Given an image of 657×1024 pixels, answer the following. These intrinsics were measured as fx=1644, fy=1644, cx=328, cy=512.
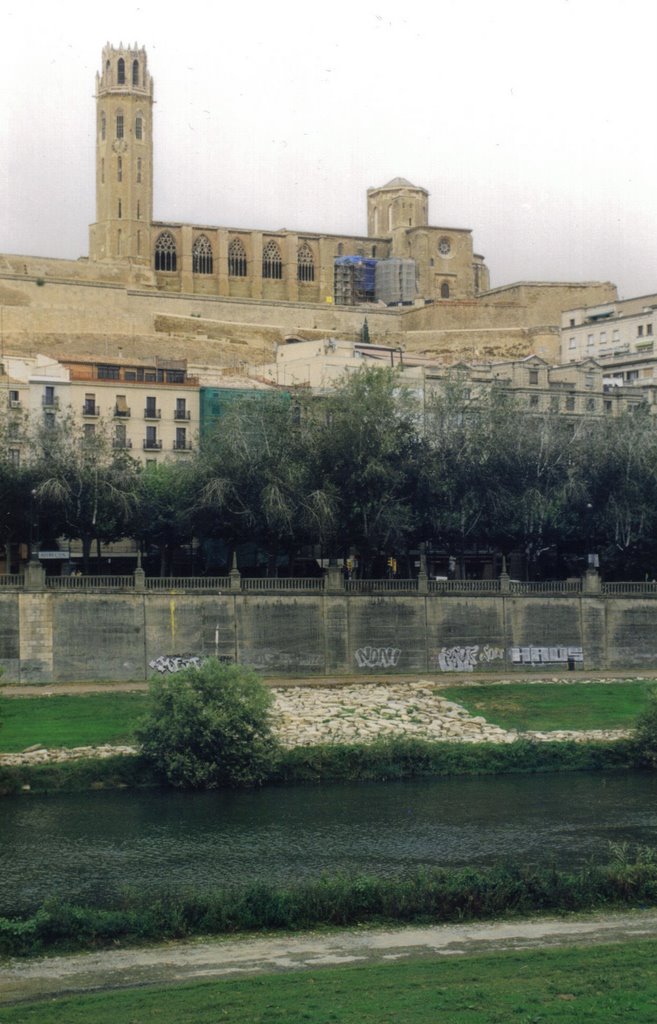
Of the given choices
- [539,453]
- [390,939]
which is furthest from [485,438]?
[390,939]

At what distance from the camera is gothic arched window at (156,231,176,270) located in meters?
129

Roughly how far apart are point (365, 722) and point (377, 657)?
9639 mm

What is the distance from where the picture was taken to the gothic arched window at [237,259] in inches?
5221

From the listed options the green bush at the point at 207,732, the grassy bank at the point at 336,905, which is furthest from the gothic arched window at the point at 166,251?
the grassy bank at the point at 336,905

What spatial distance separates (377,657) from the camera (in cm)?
6303

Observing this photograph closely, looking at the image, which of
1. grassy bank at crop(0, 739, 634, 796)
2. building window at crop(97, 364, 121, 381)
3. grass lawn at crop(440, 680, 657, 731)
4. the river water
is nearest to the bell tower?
building window at crop(97, 364, 121, 381)

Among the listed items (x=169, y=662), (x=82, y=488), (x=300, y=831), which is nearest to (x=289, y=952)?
(x=300, y=831)

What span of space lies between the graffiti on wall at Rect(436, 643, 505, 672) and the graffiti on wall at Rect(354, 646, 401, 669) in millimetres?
1803

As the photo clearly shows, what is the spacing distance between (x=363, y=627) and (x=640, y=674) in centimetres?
1112

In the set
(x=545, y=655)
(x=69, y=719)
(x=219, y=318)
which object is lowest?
(x=69, y=719)

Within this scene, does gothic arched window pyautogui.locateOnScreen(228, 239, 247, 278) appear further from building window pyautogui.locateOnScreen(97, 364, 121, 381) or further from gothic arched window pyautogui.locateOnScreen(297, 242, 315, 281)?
building window pyautogui.locateOnScreen(97, 364, 121, 381)

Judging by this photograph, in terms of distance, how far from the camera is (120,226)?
128m

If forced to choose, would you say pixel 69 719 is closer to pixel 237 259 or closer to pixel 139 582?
pixel 139 582

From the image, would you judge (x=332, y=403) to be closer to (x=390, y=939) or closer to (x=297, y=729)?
(x=297, y=729)
